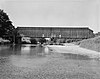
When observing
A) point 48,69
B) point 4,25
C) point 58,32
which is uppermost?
point 58,32

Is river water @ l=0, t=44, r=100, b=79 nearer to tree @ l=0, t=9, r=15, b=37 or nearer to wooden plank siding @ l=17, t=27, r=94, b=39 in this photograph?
tree @ l=0, t=9, r=15, b=37

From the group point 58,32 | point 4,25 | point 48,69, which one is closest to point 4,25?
point 4,25

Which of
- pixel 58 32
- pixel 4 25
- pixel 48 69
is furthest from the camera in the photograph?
pixel 58 32

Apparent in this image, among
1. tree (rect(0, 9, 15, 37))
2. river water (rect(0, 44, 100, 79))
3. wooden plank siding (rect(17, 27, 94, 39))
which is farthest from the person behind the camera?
wooden plank siding (rect(17, 27, 94, 39))

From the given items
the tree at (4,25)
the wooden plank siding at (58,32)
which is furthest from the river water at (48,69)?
the wooden plank siding at (58,32)

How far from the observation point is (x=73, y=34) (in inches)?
3853

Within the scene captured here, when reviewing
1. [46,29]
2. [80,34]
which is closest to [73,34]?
[80,34]

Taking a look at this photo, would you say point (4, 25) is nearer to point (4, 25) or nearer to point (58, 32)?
point (4, 25)

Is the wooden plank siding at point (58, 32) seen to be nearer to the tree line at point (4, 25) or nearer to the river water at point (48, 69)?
the tree line at point (4, 25)

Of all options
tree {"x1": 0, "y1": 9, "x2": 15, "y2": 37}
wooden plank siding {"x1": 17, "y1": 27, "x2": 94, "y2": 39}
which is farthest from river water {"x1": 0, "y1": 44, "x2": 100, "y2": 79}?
wooden plank siding {"x1": 17, "y1": 27, "x2": 94, "y2": 39}

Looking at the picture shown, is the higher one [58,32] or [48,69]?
[58,32]

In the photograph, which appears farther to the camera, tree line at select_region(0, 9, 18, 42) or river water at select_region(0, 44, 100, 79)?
tree line at select_region(0, 9, 18, 42)

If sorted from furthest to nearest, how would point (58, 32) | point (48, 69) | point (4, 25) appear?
point (58, 32) → point (4, 25) → point (48, 69)

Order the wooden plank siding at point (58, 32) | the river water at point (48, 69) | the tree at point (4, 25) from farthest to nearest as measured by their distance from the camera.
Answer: the wooden plank siding at point (58, 32) < the tree at point (4, 25) < the river water at point (48, 69)
